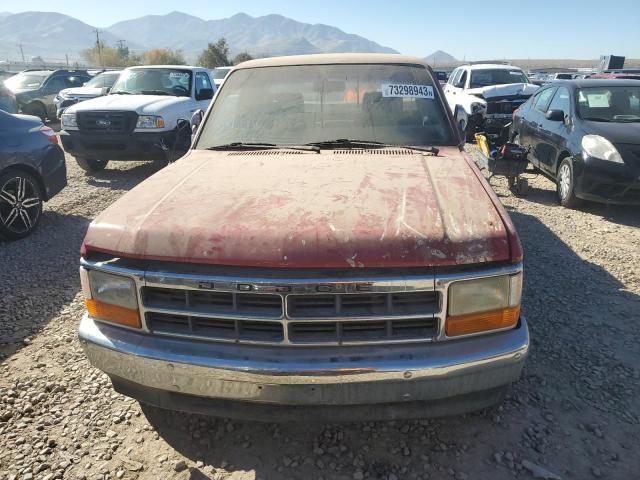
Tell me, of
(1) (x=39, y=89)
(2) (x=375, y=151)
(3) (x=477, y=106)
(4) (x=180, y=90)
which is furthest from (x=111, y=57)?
(2) (x=375, y=151)

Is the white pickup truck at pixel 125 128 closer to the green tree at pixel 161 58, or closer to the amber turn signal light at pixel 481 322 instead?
the amber turn signal light at pixel 481 322

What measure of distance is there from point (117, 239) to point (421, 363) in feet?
4.55

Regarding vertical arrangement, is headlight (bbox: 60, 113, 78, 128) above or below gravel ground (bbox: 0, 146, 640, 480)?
above

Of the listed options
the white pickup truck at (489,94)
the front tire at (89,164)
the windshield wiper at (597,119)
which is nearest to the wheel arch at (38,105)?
the front tire at (89,164)

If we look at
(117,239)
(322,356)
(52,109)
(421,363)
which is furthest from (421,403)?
(52,109)

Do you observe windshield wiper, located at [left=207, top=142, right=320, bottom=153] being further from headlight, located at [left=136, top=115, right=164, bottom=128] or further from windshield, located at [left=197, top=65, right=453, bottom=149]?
headlight, located at [left=136, top=115, right=164, bottom=128]

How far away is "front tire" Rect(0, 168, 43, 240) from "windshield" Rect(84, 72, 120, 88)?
10.4m

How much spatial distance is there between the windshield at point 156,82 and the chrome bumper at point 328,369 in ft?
25.6

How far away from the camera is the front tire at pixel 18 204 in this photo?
17.0ft

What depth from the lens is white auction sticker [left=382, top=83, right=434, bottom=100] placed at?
132 inches

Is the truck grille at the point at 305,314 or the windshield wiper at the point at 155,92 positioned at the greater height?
Result: the windshield wiper at the point at 155,92

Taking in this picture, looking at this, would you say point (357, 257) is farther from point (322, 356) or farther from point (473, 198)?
point (473, 198)

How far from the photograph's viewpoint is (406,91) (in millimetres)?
3383

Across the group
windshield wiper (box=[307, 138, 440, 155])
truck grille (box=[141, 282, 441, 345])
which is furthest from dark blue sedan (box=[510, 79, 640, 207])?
truck grille (box=[141, 282, 441, 345])
